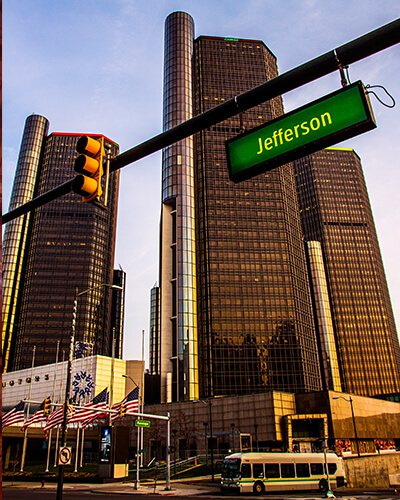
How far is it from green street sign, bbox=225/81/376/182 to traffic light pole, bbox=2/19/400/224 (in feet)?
1.44

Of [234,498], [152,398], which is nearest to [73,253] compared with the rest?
[152,398]

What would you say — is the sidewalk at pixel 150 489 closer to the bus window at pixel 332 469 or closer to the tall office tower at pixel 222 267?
the bus window at pixel 332 469

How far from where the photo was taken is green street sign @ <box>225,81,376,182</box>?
6109 millimetres

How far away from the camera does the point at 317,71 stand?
6.04 meters

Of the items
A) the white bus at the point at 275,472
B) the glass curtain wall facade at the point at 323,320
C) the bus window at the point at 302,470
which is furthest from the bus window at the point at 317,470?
the glass curtain wall facade at the point at 323,320

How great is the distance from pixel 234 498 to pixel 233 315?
9377cm

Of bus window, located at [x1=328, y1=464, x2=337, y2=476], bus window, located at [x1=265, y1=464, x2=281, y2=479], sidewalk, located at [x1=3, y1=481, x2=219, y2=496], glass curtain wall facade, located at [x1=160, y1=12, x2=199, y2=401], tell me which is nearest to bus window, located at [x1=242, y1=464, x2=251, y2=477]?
bus window, located at [x1=265, y1=464, x2=281, y2=479]

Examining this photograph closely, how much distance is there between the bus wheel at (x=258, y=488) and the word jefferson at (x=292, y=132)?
3672 centimetres

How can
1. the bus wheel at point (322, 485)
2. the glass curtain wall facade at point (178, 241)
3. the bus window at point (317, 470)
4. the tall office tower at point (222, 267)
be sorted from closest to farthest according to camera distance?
the bus wheel at point (322, 485), the bus window at point (317, 470), the glass curtain wall facade at point (178, 241), the tall office tower at point (222, 267)

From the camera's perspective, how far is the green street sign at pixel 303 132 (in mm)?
6109

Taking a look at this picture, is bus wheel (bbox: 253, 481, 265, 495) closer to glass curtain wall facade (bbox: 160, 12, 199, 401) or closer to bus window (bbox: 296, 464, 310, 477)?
bus window (bbox: 296, 464, 310, 477)

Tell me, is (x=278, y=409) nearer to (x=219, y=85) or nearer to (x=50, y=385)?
(x=50, y=385)

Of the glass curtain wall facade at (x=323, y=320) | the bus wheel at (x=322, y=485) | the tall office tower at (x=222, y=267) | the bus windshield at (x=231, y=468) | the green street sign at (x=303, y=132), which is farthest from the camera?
the glass curtain wall facade at (x=323, y=320)

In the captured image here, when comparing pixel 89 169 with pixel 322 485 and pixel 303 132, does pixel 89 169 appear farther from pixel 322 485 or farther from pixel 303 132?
pixel 322 485
